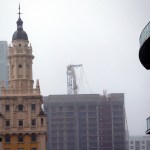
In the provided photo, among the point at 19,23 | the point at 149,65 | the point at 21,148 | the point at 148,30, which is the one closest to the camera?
the point at 148,30

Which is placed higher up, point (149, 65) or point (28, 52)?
point (28, 52)

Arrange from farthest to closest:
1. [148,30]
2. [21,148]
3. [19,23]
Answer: [19,23]
[21,148]
[148,30]

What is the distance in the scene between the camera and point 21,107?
156 meters

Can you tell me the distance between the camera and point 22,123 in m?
156

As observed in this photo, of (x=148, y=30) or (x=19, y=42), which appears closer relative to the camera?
(x=148, y=30)

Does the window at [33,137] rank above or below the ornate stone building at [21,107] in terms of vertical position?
below

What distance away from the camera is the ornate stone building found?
154 m

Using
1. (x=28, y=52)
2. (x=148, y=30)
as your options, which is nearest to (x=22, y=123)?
(x=28, y=52)

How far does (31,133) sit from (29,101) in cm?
660

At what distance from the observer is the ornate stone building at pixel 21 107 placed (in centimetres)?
15388

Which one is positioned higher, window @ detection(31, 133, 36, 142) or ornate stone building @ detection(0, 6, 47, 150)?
ornate stone building @ detection(0, 6, 47, 150)

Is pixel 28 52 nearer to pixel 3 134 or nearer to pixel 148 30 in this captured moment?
pixel 3 134

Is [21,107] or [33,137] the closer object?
[33,137]

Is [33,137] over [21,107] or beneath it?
beneath
